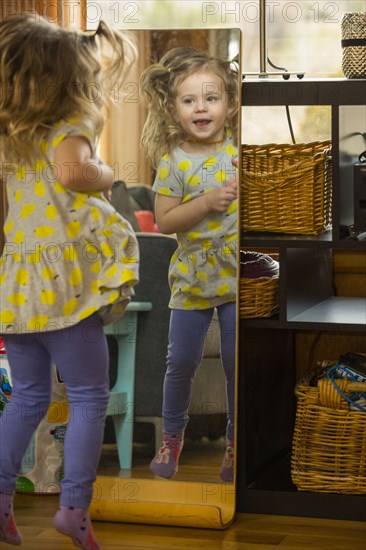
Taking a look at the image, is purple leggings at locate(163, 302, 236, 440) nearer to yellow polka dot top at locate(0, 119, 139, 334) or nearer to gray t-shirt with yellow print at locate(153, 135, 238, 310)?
gray t-shirt with yellow print at locate(153, 135, 238, 310)

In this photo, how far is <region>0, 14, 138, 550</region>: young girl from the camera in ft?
7.60

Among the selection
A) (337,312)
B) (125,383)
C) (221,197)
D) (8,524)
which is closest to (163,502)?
(125,383)

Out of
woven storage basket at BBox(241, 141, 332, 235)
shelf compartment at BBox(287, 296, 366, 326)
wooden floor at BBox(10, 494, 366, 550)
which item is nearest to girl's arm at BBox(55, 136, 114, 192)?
woven storage basket at BBox(241, 141, 332, 235)

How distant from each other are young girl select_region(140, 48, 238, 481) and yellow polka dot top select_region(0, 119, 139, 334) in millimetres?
253

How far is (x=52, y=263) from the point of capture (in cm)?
233

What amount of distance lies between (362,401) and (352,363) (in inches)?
5.2

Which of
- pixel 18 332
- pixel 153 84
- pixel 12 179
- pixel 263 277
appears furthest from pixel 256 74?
pixel 18 332

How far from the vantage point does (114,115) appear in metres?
2.53

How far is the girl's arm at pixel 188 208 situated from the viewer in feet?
8.32

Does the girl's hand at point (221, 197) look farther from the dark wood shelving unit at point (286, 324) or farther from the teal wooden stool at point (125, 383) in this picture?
the teal wooden stool at point (125, 383)

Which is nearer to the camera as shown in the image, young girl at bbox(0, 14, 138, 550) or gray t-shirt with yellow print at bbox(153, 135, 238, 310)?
young girl at bbox(0, 14, 138, 550)

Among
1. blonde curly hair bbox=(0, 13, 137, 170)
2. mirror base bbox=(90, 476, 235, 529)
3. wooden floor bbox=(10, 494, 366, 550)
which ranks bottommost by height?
wooden floor bbox=(10, 494, 366, 550)

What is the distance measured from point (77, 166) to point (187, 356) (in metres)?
0.58

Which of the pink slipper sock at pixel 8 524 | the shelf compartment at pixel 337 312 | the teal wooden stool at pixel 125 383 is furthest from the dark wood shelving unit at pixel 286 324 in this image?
the pink slipper sock at pixel 8 524
